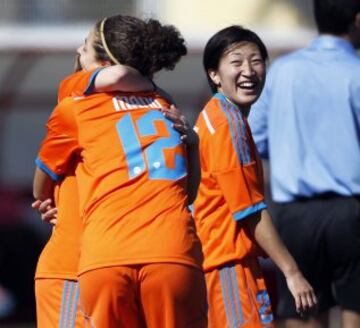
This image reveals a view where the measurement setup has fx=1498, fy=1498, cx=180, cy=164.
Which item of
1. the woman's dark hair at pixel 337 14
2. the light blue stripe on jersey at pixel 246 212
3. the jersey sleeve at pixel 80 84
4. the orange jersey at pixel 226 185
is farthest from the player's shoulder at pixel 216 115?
the woman's dark hair at pixel 337 14

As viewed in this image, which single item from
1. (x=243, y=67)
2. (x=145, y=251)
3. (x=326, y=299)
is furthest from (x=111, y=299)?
(x=326, y=299)

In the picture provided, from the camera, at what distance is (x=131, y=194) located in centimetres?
486

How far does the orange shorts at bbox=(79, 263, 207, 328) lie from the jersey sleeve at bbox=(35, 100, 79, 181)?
1.42 ft

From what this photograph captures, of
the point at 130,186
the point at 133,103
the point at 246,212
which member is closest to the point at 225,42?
the point at 246,212

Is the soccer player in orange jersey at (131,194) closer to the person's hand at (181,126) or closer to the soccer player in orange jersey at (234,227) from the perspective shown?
the person's hand at (181,126)

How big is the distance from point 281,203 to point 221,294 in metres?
1.14

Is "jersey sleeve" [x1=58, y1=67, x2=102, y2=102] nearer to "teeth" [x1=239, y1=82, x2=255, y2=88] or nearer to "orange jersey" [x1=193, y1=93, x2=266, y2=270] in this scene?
"orange jersey" [x1=193, y1=93, x2=266, y2=270]

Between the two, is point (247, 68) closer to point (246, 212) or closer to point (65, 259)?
point (246, 212)

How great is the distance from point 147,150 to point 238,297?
0.85m

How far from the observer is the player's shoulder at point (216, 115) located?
5504 millimetres

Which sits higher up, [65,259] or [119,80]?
[119,80]

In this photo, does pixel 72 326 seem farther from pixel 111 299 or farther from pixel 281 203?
pixel 281 203

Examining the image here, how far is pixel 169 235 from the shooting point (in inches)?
190

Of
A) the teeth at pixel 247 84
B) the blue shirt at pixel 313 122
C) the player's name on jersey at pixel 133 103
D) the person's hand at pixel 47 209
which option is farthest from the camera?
the blue shirt at pixel 313 122
